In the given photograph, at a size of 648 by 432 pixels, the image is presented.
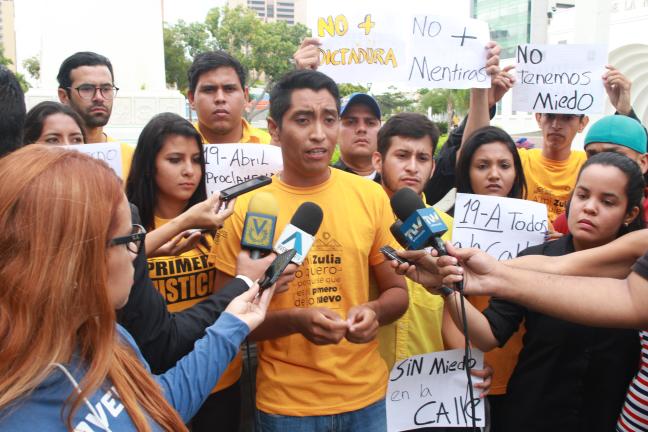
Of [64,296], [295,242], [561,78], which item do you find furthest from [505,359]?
[561,78]

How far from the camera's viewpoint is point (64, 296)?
1250 mm

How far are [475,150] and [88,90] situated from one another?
9.91ft

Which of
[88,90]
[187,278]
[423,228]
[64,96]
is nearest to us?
[423,228]

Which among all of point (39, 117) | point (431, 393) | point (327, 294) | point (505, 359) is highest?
point (39, 117)

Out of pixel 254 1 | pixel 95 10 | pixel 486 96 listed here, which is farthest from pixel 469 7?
pixel 254 1

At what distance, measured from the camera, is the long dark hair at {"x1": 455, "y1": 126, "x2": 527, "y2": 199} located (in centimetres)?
320

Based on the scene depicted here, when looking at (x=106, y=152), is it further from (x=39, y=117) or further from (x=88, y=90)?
(x=88, y=90)

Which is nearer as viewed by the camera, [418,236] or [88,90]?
[418,236]

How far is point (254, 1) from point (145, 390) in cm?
18010

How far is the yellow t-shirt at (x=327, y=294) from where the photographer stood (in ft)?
7.47

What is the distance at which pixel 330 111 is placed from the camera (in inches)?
103

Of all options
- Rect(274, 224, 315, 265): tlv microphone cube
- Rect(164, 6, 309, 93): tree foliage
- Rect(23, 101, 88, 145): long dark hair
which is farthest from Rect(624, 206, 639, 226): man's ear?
Rect(164, 6, 309, 93): tree foliage

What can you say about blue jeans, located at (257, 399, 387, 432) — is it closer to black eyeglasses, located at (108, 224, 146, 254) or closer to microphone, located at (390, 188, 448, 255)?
microphone, located at (390, 188, 448, 255)

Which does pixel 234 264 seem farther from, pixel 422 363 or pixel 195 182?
pixel 422 363
